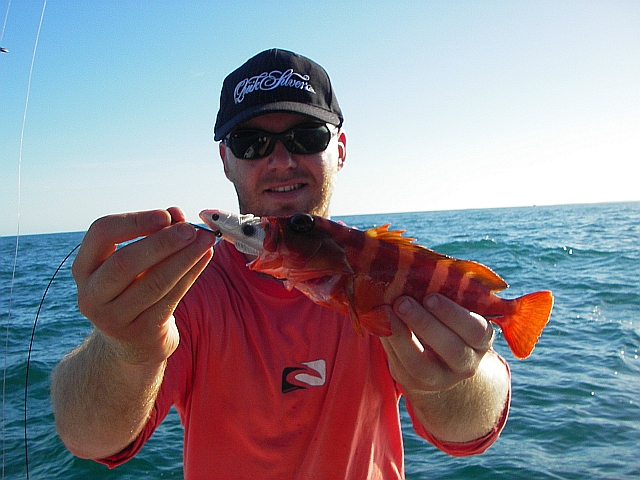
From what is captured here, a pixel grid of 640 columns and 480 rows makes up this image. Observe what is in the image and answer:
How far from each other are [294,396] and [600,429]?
6.19 meters

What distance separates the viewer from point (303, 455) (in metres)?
2.82

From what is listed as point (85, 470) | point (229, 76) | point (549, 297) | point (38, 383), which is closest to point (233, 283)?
point (229, 76)

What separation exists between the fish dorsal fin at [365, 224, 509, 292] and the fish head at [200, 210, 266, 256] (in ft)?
1.89

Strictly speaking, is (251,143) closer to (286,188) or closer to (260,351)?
(286,188)

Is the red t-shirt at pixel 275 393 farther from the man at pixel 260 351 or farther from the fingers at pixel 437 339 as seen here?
the fingers at pixel 437 339

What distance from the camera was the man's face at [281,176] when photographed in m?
3.54

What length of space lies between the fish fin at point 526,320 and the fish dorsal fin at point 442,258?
0.67ft

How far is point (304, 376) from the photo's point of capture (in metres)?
2.94

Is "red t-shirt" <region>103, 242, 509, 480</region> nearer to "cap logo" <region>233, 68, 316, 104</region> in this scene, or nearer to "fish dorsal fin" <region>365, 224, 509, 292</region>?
"fish dorsal fin" <region>365, 224, 509, 292</region>

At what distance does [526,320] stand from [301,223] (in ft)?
4.63

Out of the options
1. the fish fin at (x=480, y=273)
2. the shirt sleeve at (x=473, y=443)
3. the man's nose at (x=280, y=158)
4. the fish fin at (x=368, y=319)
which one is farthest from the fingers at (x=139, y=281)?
the shirt sleeve at (x=473, y=443)

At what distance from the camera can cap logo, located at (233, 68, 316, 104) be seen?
3.44m

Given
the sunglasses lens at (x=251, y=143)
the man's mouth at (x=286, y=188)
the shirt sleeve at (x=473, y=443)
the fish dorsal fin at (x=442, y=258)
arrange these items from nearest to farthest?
1. the fish dorsal fin at (x=442, y=258)
2. the shirt sleeve at (x=473, y=443)
3. the sunglasses lens at (x=251, y=143)
4. the man's mouth at (x=286, y=188)

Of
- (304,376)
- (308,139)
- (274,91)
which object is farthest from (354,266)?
(274,91)
